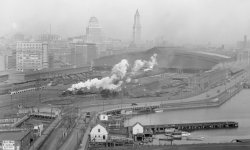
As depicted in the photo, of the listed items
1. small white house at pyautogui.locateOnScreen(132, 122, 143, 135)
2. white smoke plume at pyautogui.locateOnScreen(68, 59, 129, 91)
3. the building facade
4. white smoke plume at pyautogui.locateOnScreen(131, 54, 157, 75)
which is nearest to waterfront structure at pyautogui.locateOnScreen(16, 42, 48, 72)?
the building facade

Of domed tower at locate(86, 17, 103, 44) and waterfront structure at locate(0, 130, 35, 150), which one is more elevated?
domed tower at locate(86, 17, 103, 44)

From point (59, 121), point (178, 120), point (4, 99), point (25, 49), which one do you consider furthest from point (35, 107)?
point (25, 49)

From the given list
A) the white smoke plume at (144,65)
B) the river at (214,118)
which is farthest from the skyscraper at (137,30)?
the river at (214,118)

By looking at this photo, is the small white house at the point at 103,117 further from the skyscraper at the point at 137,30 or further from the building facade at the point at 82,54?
the building facade at the point at 82,54

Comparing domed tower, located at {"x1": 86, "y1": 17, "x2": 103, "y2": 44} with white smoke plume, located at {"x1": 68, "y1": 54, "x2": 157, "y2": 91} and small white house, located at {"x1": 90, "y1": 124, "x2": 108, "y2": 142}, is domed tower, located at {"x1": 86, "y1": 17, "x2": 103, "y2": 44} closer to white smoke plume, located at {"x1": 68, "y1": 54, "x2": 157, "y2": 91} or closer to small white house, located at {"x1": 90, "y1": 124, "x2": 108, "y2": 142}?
white smoke plume, located at {"x1": 68, "y1": 54, "x2": 157, "y2": 91}

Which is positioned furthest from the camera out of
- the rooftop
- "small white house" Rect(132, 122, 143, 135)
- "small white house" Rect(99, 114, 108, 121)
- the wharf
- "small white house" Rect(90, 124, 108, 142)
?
"small white house" Rect(99, 114, 108, 121)

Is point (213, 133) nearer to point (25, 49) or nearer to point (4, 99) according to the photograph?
point (4, 99)

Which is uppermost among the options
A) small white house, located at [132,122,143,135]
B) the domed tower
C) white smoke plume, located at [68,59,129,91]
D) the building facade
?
the domed tower
